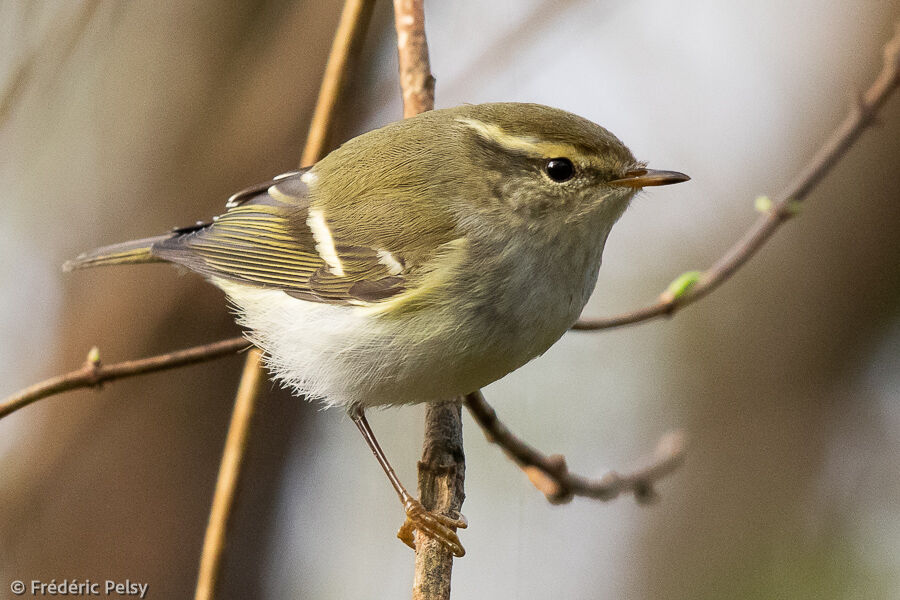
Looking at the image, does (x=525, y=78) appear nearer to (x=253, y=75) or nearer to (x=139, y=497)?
(x=253, y=75)

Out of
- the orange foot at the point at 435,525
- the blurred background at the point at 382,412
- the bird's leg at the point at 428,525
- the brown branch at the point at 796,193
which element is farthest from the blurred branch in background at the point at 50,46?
the brown branch at the point at 796,193

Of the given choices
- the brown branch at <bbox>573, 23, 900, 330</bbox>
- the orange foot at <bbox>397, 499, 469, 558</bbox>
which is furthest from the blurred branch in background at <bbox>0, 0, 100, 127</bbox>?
the brown branch at <bbox>573, 23, 900, 330</bbox>

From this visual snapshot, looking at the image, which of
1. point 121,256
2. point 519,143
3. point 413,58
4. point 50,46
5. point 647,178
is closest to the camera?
point 647,178

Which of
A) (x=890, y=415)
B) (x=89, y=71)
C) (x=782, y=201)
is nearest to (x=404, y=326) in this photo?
(x=782, y=201)

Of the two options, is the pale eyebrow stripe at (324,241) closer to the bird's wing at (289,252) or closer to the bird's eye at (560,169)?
the bird's wing at (289,252)

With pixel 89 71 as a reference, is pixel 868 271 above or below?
below

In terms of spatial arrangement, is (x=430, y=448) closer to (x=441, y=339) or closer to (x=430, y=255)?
(x=441, y=339)

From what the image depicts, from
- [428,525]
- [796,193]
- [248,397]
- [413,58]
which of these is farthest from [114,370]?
[796,193]

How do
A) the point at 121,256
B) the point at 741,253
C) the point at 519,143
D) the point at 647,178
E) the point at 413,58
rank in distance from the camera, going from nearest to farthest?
the point at 647,178, the point at 519,143, the point at 741,253, the point at 121,256, the point at 413,58
